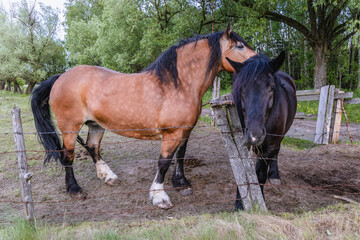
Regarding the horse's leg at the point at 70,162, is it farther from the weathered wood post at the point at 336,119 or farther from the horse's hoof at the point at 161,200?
the weathered wood post at the point at 336,119

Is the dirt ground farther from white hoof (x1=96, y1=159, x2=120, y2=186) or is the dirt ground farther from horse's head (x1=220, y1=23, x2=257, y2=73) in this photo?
horse's head (x1=220, y1=23, x2=257, y2=73)

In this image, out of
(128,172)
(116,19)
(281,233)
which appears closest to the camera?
(281,233)

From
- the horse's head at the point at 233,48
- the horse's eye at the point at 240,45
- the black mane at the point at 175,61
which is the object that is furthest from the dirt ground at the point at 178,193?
the horse's eye at the point at 240,45

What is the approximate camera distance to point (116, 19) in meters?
10.9

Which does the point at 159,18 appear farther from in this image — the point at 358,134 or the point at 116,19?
the point at 358,134

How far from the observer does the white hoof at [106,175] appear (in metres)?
3.70

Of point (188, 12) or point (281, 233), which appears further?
point (188, 12)

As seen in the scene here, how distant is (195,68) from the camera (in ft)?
9.91

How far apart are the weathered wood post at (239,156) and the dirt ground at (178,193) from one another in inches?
15.3

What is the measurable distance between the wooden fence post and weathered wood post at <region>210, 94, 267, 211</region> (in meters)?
4.30

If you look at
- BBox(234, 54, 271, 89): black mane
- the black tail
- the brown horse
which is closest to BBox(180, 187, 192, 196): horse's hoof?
the brown horse

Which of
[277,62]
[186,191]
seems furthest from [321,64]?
[186,191]

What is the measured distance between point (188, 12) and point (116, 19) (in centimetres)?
415

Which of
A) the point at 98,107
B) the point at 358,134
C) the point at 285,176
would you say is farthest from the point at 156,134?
the point at 358,134
